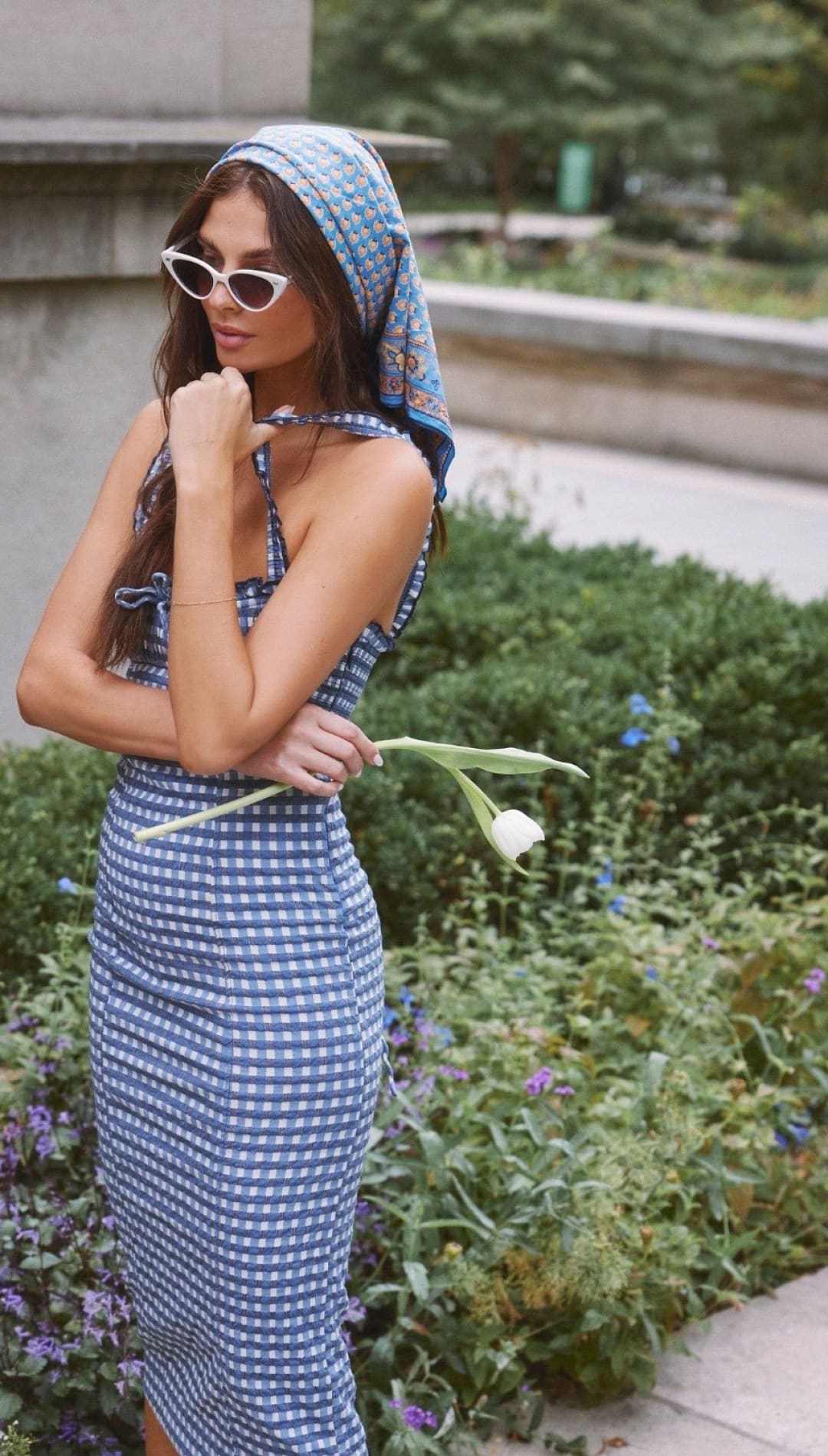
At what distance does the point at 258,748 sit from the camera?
1.92m

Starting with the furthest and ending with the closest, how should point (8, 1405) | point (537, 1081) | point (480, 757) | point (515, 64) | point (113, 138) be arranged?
point (515, 64), point (113, 138), point (537, 1081), point (8, 1405), point (480, 757)

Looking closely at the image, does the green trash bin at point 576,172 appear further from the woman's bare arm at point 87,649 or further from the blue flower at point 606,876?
the woman's bare arm at point 87,649

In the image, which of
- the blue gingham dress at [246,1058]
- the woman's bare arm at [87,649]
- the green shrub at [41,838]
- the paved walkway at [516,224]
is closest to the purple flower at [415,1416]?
the blue gingham dress at [246,1058]

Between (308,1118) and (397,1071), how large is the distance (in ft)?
4.26

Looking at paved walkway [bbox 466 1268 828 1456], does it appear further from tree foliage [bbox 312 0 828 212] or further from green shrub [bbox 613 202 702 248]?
green shrub [bbox 613 202 702 248]

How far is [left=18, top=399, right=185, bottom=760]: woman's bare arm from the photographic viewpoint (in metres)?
2.06

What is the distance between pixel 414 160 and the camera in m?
5.45

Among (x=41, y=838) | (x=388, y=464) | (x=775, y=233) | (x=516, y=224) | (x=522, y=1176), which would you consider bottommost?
(x=516, y=224)

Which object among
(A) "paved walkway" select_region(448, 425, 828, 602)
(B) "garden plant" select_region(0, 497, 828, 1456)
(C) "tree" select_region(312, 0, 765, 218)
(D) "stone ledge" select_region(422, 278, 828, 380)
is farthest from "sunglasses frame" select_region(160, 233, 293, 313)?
(C) "tree" select_region(312, 0, 765, 218)

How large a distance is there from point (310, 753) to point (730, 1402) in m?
1.68

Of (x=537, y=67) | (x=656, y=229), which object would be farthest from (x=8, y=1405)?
(x=537, y=67)

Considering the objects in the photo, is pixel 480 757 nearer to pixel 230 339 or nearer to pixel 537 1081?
pixel 230 339

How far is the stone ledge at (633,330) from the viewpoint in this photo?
1016 centimetres

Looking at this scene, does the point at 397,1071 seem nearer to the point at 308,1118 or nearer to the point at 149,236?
the point at 308,1118
